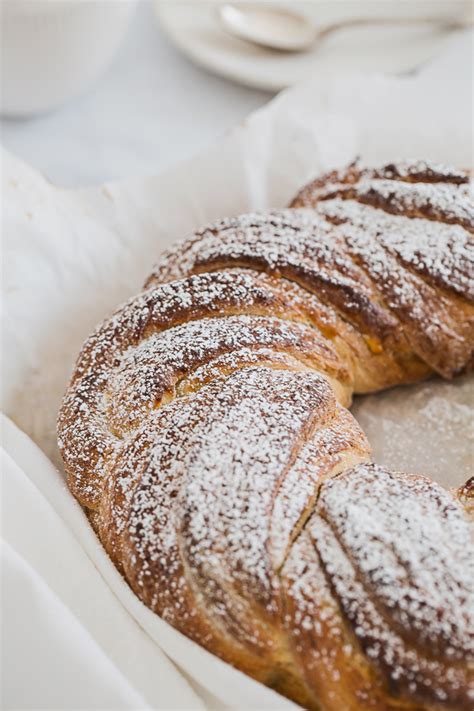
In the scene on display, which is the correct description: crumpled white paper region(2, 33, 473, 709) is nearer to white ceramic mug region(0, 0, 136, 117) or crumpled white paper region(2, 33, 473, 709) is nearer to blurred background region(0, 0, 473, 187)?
blurred background region(0, 0, 473, 187)

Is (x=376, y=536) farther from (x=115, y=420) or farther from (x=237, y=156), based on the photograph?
(x=237, y=156)

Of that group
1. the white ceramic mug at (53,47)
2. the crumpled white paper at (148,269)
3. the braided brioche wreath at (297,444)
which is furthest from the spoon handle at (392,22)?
the braided brioche wreath at (297,444)

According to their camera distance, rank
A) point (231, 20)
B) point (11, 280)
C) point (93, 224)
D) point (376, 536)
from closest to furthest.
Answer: point (376, 536), point (11, 280), point (93, 224), point (231, 20)

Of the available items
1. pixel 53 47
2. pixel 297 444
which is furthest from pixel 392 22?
pixel 297 444

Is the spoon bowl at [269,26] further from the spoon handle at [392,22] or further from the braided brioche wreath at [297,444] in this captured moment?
the braided brioche wreath at [297,444]

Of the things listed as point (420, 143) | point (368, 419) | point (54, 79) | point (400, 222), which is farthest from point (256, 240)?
point (54, 79)

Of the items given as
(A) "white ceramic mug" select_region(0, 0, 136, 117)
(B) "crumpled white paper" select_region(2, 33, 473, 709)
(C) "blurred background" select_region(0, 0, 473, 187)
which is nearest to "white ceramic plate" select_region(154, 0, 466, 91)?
(C) "blurred background" select_region(0, 0, 473, 187)

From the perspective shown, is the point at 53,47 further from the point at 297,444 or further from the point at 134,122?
the point at 297,444

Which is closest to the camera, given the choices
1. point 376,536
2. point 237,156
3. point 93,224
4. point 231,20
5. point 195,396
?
point 376,536
